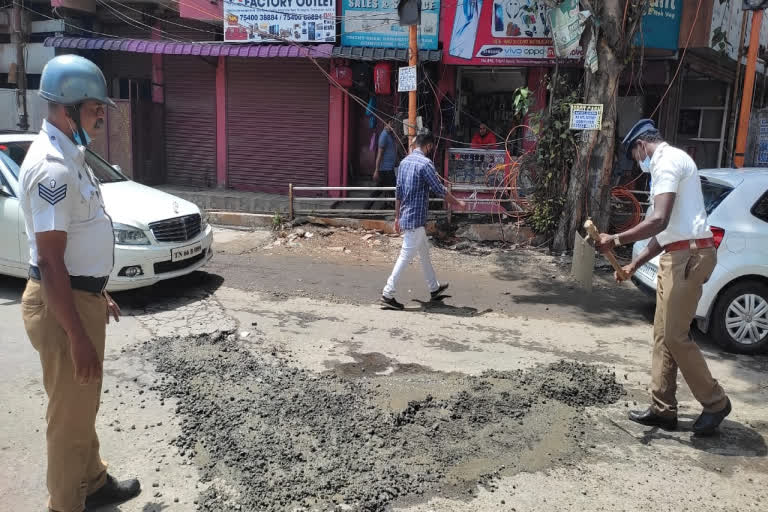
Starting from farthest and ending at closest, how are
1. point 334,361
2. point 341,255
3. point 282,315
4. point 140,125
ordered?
point 140,125 → point 341,255 → point 282,315 → point 334,361

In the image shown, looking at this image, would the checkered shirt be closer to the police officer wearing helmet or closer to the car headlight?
the car headlight

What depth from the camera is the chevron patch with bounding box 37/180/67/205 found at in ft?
8.68

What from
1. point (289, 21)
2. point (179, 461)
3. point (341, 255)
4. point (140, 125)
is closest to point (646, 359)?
point (179, 461)

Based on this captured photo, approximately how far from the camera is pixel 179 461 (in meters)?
3.72

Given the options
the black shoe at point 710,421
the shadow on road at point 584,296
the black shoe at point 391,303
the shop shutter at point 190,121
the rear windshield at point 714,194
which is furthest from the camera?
the shop shutter at point 190,121

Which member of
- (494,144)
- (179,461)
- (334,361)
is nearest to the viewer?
(179,461)

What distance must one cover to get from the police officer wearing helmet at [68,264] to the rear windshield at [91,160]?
4.46 m

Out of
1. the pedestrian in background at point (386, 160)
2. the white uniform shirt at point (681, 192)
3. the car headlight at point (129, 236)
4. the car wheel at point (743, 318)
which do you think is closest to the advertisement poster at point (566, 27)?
the pedestrian in background at point (386, 160)

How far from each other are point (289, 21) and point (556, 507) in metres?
10.9

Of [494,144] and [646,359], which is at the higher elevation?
[494,144]

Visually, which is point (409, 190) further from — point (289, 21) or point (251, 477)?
point (289, 21)

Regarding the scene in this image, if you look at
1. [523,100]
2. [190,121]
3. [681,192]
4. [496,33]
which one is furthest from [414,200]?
[190,121]

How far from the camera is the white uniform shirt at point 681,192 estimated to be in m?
4.00

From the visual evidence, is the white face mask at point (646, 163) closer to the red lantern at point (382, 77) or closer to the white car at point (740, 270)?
the white car at point (740, 270)
